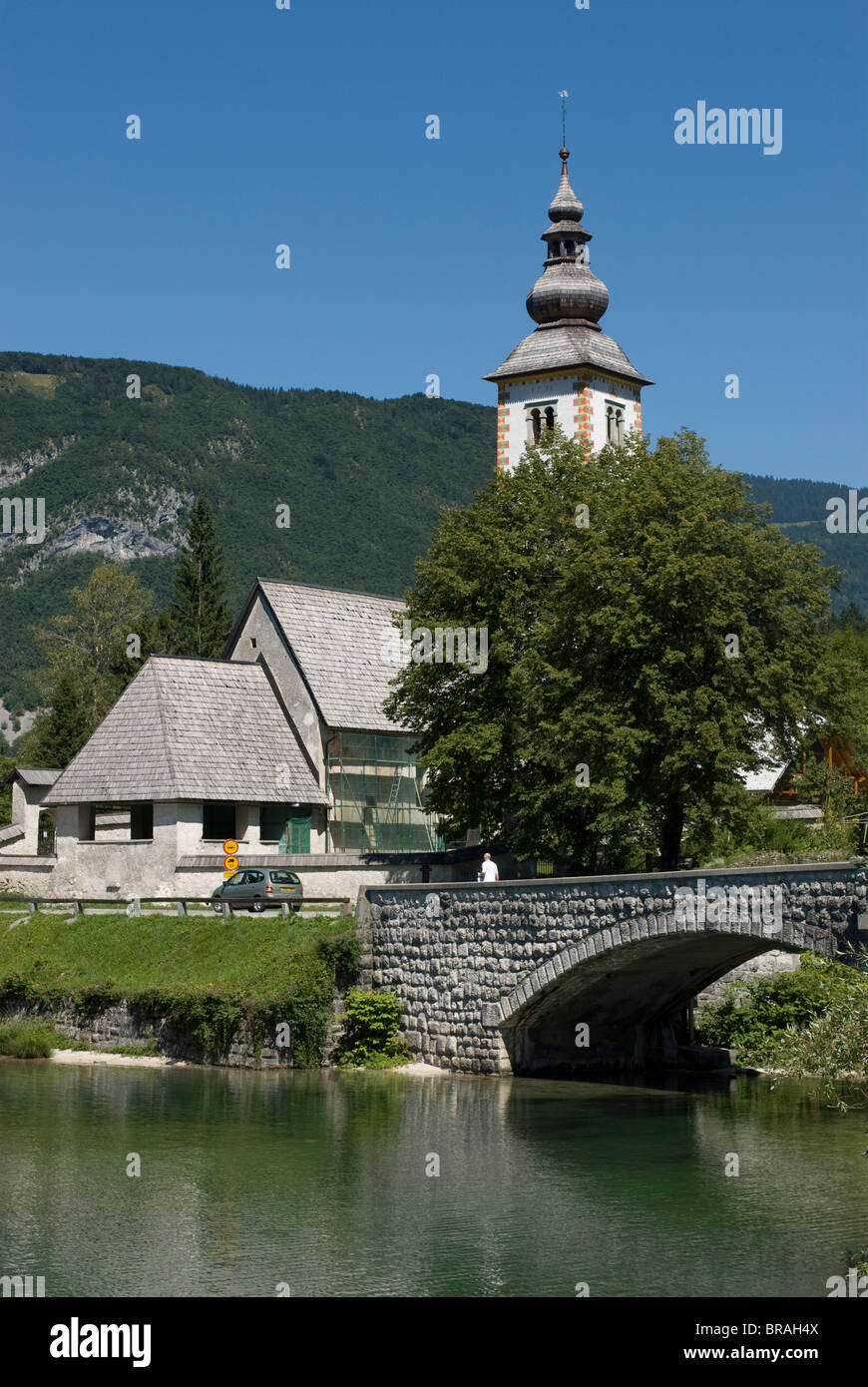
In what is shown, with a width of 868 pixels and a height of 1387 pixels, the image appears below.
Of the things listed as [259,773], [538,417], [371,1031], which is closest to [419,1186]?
[371,1031]

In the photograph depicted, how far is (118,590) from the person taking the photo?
81312mm

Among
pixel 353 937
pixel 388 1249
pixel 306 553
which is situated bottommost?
pixel 388 1249

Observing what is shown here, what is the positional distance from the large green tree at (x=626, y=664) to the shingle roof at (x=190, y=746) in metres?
6.76

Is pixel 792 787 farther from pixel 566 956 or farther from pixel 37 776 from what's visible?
pixel 37 776

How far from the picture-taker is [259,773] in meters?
46.7

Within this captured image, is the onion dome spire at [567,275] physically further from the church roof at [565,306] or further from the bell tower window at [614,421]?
the bell tower window at [614,421]

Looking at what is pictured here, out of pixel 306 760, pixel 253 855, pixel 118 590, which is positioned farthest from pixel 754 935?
pixel 118 590

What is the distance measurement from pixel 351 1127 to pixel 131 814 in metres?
22.1

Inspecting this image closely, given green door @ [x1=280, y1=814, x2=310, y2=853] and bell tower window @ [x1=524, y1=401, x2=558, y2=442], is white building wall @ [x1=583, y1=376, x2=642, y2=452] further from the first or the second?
green door @ [x1=280, y1=814, x2=310, y2=853]

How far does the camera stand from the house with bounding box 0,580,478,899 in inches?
1720

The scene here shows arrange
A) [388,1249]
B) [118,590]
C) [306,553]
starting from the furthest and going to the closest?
[306,553] → [118,590] → [388,1249]

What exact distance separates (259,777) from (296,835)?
2.43 metres
